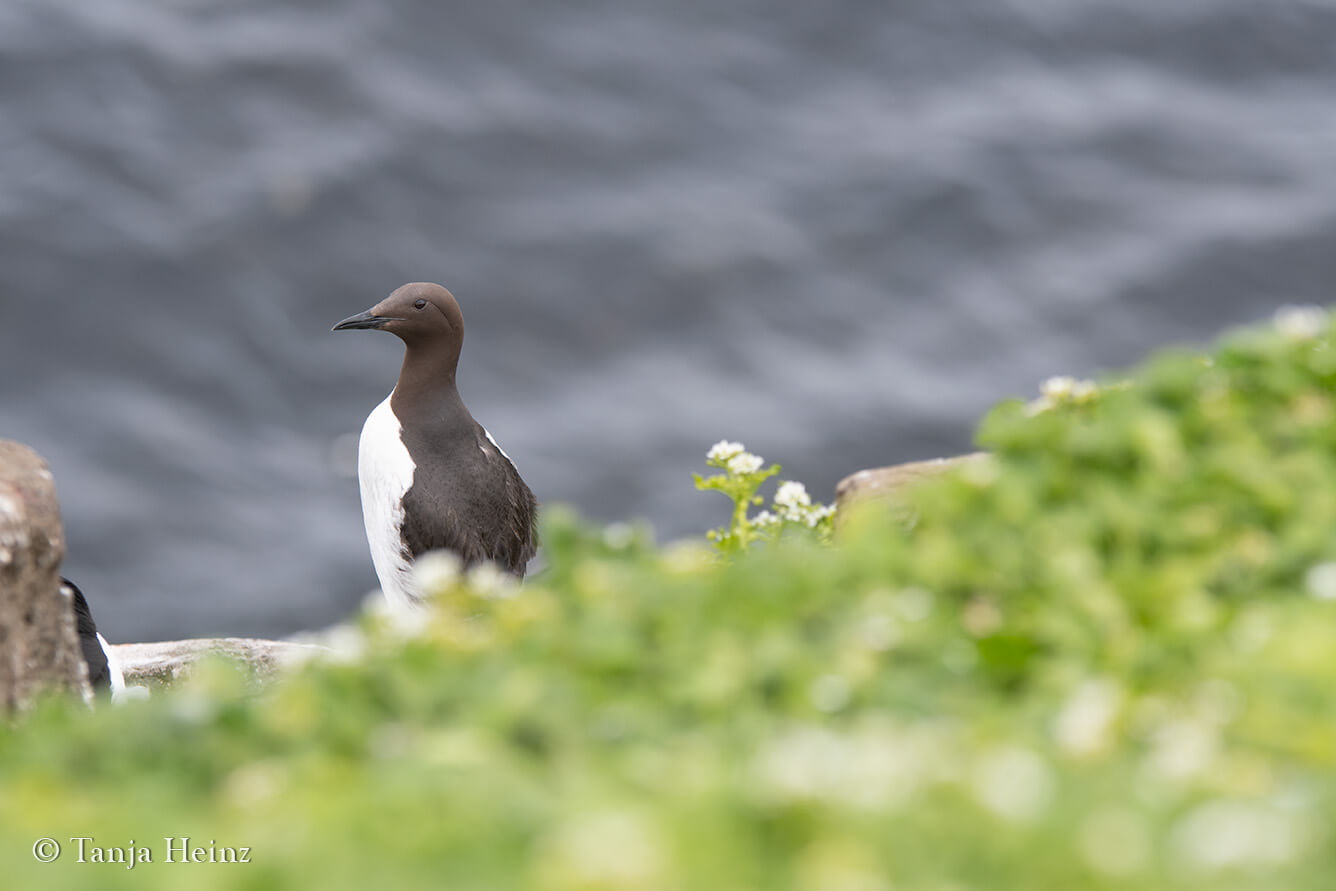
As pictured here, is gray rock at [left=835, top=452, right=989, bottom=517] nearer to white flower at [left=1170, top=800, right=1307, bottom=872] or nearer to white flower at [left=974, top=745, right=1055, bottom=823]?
white flower at [left=974, top=745, right=1055, bottom=823]

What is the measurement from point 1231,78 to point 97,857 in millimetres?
18081

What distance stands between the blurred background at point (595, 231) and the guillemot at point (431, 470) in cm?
570

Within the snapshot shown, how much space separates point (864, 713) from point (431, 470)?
5.11 m

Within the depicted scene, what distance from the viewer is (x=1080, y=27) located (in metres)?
18.3

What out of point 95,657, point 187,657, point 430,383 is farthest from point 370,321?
point 95,657

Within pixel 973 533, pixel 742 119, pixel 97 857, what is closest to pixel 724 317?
pixel 742 119

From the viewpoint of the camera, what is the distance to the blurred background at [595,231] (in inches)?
571

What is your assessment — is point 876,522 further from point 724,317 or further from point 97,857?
point 724,317

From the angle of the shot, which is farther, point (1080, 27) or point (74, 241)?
point (1080, 27)

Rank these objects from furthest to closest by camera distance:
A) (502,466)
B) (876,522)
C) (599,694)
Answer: (502,466) < (876,522) < (599,694)

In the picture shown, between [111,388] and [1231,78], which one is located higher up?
[1231,78]

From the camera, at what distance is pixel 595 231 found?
1627 centimetres

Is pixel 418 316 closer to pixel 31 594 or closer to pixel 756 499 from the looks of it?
pixel 756 499

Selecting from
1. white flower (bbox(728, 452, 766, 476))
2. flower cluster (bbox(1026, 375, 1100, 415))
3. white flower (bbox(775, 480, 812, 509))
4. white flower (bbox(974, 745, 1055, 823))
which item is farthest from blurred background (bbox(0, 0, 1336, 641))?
white flower (bbox(974, 745, 1055, 823))
